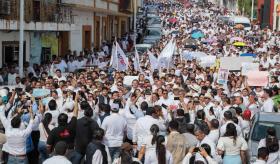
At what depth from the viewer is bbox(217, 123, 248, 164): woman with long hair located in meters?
11.4

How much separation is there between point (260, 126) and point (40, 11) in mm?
19251

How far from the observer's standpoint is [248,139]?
1309 cm

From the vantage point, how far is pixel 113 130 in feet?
41.2

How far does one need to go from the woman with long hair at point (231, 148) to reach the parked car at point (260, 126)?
123 centimetres

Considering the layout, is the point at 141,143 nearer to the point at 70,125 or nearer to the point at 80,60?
the point at 70,125

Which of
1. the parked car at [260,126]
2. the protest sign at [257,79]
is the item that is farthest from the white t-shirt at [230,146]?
the protest sign at [257,79]

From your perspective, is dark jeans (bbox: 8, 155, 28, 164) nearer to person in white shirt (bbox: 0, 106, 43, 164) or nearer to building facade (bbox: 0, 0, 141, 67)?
person in white shirt (bbox: 0, 106, 43, 164)

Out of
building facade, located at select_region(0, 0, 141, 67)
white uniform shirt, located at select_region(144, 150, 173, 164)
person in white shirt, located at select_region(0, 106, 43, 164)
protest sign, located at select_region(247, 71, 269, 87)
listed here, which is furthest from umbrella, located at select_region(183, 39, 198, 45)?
white uniform shirt, located at select_region(144, 150, 173, 164)

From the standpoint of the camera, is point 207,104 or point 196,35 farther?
point 196,35

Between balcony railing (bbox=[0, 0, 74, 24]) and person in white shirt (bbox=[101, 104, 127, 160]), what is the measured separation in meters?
15.0

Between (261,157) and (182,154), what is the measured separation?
1.42 m

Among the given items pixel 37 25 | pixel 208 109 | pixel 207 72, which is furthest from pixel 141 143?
pixel 37 25

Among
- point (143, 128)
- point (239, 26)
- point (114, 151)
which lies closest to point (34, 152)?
point (114, 151)

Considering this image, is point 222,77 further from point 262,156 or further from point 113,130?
point 262,156
